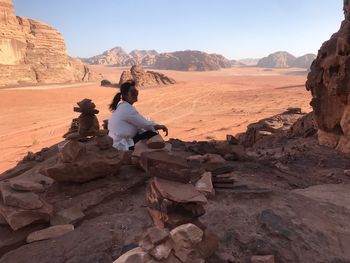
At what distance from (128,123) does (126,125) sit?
0.13 feet

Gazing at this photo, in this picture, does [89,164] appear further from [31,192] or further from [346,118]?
[346,118]

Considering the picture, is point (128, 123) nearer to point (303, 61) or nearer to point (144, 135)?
point (144, 135)

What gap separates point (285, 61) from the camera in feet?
301

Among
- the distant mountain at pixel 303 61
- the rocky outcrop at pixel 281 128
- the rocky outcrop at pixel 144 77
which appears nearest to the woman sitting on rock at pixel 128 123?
the rocky outcrop at pixel 281 128

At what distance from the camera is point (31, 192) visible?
3.29 m

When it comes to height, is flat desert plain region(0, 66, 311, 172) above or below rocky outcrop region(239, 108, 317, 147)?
below

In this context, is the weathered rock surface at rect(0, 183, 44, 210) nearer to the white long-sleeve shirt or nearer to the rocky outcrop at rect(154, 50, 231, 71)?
the white long-sleeve shirt

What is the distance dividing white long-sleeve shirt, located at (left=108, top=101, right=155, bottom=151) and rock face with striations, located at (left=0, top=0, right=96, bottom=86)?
95.9 feet

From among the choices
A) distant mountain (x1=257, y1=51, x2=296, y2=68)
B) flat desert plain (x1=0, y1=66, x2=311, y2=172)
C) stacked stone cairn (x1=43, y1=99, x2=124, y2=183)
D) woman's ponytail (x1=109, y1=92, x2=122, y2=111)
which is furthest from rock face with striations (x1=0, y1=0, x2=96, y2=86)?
distant mountain (x1=257, y1=51, x2=296, y2=68)

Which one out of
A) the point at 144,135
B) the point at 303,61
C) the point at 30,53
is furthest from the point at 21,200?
the point at 303,61

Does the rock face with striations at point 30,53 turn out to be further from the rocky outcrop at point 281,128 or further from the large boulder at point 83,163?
the large boulder at point 83,163

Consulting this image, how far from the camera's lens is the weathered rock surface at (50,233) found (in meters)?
3.00

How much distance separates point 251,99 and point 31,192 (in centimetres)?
1904

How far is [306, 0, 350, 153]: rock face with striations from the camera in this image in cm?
658
